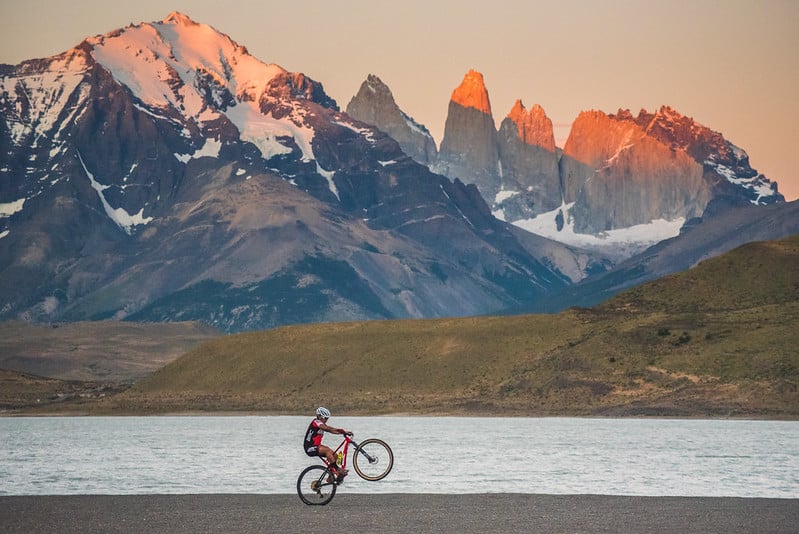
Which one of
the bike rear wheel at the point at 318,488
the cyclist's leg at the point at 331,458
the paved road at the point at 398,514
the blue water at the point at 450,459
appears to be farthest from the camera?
the blue water at the point at 450,459

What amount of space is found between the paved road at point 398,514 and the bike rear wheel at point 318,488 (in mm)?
435

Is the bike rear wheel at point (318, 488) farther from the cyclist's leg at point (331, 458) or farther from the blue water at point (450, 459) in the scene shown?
the blue water at point (450, 459)

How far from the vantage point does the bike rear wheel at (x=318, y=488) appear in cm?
5272

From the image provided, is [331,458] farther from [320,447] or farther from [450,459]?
[450,459]

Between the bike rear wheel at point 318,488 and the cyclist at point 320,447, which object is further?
the bike rear wheel at point 318,488

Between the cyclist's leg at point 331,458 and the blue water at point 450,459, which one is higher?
the cyclist's leg at point 331,458

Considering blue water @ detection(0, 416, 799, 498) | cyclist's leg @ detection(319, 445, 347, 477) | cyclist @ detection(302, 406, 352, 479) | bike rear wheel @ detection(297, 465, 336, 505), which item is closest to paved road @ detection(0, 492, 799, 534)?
bike rear wheel @ detection(297, 465, 336, 505)

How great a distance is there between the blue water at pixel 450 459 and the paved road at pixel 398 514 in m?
4.56

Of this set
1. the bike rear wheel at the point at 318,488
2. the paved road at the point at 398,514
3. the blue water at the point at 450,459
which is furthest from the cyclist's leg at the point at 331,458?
the blue water at the point at 450,459

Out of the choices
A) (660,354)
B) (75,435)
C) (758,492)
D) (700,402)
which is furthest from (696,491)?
(660,354)

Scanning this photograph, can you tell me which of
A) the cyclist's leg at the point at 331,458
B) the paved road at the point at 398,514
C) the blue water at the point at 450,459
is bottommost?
the paved road at the point at 398,514

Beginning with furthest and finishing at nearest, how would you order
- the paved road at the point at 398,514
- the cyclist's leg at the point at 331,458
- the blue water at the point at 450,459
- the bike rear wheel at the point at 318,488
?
the blue water at the point at 450,459 < the bike rear wheel at the point at 318,488 < the cyclist's leg at the point at 331,458 < the paved road at the point at 398,514

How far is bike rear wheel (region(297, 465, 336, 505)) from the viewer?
173ft

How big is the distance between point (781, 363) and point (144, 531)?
488 feet
